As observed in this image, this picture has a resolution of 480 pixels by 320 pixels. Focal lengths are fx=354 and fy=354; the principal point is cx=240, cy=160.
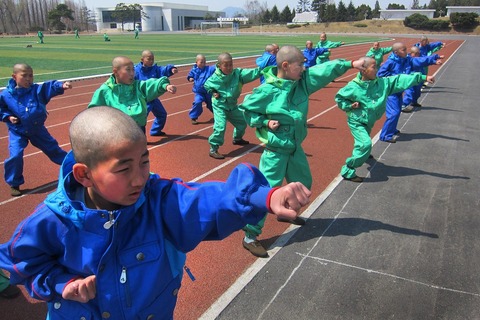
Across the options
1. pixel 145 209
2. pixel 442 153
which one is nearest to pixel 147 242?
pixel 145 209

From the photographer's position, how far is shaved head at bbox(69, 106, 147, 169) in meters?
1.49

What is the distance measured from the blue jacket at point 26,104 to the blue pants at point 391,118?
6.99 meters

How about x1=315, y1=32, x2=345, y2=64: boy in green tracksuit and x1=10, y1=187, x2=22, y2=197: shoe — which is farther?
x1=315, y1=32, x2=345, y2=64: boy in green tracksuit

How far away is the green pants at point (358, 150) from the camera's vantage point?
238 inches

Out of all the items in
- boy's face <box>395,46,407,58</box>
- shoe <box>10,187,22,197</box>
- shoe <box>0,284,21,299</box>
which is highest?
boy's face <box>395,46,407,58</box>

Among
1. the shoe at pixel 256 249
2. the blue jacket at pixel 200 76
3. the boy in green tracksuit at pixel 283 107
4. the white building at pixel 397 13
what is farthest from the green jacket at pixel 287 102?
the white building at pixel 397 13

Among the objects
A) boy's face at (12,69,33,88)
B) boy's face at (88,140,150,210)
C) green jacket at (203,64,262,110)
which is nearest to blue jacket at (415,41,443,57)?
green jacket at (203,64,262,110)

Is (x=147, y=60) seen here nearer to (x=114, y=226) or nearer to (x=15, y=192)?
(x=15, y=192)

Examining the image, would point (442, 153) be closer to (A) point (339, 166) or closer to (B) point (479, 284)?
(A) point (339, 166)

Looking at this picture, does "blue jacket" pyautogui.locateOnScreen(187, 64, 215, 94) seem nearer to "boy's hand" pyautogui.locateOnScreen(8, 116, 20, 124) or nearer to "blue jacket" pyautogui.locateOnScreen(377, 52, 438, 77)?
"blue jacket" pyautogui.locateOnScreen(377, 52, 438, 77)

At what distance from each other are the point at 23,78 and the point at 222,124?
3.69 m

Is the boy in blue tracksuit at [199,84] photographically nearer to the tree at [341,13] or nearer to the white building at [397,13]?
the tree at [341,13]

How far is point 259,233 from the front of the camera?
423cm

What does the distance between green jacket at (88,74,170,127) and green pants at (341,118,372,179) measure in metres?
3.38
